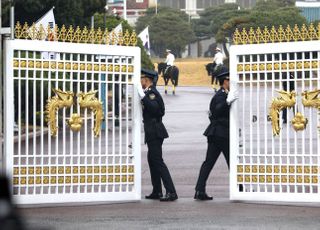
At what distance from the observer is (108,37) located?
10.7 meters

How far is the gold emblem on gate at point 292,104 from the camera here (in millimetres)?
10227

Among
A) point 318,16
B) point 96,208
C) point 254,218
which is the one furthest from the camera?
point 318,16

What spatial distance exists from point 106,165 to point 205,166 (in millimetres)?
1300

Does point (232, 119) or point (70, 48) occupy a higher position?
point (70, 48)

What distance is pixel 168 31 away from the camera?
289 ft

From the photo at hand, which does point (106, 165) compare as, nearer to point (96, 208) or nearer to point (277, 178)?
point (96, 208)

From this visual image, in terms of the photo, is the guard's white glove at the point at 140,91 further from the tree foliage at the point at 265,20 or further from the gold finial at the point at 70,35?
the tree foliage at the point at 265,20

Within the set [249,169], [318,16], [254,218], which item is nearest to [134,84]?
[249,169]

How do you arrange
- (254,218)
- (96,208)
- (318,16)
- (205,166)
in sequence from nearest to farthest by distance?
1. (254,218)
2. (96,208)
3. (205,166)
4. (318,16)

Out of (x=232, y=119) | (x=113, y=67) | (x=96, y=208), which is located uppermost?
(x=113, y=67)

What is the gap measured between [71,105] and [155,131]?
1.16 m

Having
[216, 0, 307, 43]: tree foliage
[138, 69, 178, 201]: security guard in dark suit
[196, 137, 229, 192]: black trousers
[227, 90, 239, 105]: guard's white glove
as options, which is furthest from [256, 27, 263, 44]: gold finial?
[216, 0, 307, 43]: tree foliage

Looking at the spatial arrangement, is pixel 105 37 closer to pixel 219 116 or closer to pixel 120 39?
pixel 120 39

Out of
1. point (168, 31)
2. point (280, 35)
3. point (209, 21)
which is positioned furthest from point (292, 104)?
point (209, 21)
